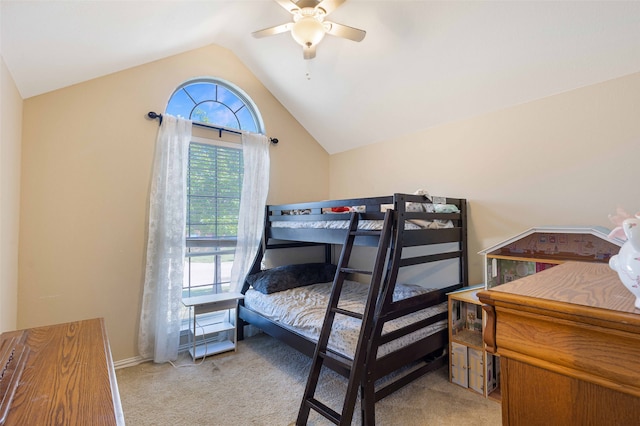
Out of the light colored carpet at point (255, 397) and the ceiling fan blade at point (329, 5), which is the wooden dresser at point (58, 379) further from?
the ceiling fan blade at point (329, 5)

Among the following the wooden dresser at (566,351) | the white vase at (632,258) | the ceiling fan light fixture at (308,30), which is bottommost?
the wooden dresser at (566,351)

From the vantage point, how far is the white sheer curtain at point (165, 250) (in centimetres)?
278

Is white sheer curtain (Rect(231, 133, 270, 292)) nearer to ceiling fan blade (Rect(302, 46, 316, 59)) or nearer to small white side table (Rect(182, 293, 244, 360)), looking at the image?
small white side table (Rect(182, 293, 244, 360))

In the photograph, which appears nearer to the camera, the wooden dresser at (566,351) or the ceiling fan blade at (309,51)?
the wooden dresser at (566,351)

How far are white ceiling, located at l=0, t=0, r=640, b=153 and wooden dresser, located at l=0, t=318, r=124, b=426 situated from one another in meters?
1.60

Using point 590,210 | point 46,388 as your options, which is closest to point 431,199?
point 590,210

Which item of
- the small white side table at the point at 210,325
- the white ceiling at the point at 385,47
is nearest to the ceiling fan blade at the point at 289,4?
the white ceiling at the point at 385,47

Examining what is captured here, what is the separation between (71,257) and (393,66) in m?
3.24

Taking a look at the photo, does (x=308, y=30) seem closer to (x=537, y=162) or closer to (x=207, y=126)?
(x=207, y=126)

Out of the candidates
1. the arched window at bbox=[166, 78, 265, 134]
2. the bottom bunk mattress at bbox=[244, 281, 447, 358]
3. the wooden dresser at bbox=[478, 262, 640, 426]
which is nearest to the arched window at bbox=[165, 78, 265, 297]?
the arched window at bbox=[166, 78, 265, 134]

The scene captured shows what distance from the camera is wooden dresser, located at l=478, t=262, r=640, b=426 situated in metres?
0.52

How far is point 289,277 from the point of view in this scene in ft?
10.8

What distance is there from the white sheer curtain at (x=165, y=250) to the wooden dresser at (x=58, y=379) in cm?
139

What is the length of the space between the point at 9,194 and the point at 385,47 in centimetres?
300
